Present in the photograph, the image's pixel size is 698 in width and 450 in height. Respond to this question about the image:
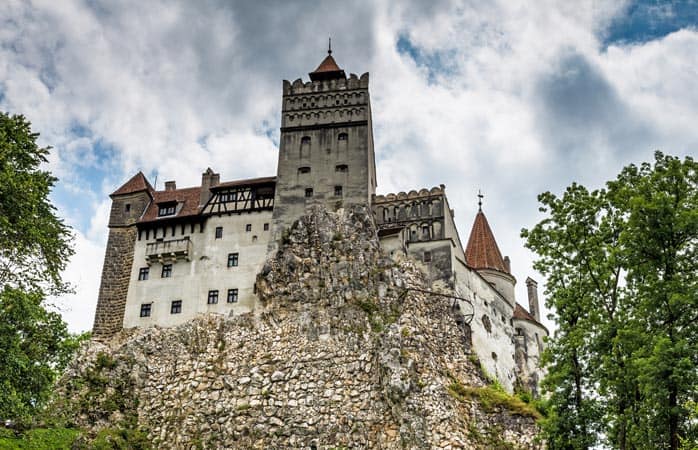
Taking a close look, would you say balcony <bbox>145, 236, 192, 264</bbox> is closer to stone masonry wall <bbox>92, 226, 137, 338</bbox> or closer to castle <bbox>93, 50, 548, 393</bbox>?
castle <bbox>93, 50, 548, 393</bbox>

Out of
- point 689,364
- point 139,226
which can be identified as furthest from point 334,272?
point 689,364

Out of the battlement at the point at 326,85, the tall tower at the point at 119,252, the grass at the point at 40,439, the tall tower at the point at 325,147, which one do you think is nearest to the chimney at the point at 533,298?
the tall tower at the point at 325,147

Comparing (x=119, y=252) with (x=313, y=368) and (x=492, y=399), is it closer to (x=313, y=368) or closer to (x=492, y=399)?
(x=313, y=368)

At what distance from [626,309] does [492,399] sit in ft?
55.2

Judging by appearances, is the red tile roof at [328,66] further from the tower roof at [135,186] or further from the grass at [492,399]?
the grass at [492,399]

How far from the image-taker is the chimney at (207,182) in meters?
51.7

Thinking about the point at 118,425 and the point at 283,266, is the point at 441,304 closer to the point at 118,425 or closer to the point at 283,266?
the point at 283,266

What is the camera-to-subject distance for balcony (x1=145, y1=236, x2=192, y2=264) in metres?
48.3

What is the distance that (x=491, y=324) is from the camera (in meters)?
48.4

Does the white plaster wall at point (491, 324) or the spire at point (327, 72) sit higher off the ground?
the spire at point (327, 72)

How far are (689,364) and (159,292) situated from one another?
34.5 metres

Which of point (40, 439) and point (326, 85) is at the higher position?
point (326, 85)

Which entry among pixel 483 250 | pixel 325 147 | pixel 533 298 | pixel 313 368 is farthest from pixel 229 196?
pixel 533 298

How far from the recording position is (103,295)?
49.1 m
